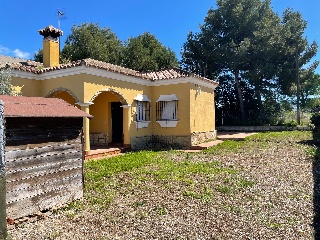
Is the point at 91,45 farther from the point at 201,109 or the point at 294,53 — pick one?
the point at 294,53

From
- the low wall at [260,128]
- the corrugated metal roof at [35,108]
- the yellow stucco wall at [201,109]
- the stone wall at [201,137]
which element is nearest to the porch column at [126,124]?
the yellow stucco wall at [201,109]

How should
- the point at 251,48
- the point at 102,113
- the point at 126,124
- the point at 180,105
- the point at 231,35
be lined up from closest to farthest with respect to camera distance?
the point at 126,124 → the point at 180,105 → the point at 102,113 → the point at 251,48 → the point at 231,35

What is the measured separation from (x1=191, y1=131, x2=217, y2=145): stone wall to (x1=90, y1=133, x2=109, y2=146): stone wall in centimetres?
485

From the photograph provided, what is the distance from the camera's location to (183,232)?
4.41m

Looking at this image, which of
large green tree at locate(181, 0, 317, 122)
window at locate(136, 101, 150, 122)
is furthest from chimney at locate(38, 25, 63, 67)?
large green tree at locate(181, 0, 317, 122)

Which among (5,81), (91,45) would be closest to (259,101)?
(91,45)

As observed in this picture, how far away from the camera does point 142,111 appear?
14914 millimetres

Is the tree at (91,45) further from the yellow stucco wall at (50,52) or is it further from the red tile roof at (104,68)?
the yellow stucco wall at (50,52)

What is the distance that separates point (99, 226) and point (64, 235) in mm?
600

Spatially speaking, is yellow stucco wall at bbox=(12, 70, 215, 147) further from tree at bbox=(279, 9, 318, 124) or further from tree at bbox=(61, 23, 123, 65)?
tree at bbox=(61, 23, 123, 65)

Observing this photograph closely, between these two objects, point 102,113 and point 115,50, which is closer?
point 102,113

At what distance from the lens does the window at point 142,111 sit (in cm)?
1448

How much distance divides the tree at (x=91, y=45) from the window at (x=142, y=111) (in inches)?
675

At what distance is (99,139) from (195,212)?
10894 mm
